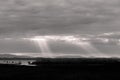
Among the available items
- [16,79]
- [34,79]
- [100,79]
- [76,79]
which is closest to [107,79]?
[100,79]

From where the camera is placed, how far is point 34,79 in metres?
41.8

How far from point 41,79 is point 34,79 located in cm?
121

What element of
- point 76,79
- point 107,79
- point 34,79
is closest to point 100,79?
point 107,79

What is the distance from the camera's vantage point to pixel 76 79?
42.0 meters

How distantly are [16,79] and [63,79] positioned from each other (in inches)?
297

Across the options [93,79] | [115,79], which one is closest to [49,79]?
[93,79]

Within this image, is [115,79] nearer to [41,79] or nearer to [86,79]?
[86,79]

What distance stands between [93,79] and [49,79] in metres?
7.16

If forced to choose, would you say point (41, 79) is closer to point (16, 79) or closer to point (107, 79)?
point (16, 79)

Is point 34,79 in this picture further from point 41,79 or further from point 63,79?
point 63,79

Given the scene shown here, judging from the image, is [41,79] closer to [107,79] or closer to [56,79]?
[56,79]

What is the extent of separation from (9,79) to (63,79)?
862 centimetres

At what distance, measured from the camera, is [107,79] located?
42.7m

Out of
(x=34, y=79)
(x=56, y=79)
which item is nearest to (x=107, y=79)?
(x=56, y=79)
